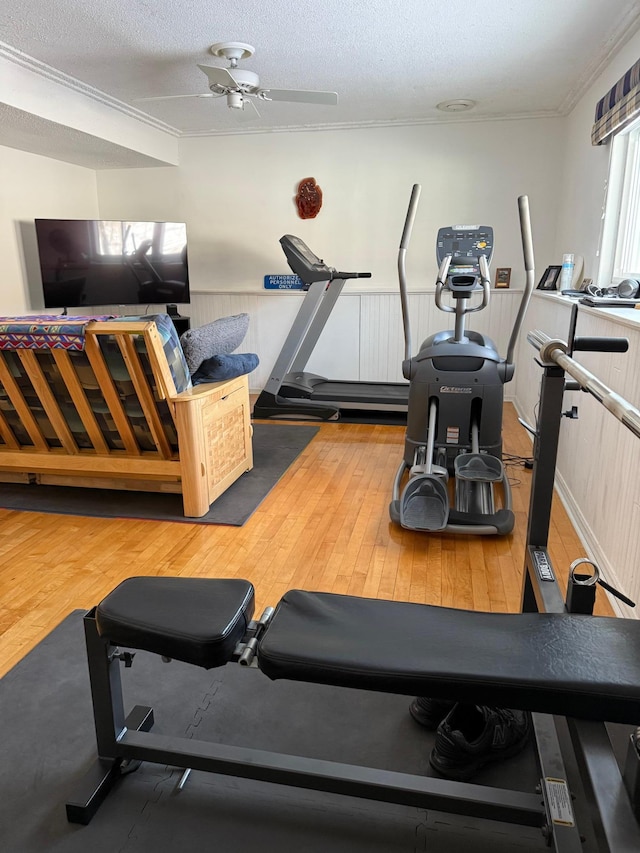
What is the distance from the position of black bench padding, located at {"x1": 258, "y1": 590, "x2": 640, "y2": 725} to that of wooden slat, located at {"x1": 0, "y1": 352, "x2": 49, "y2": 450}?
2.10 metres

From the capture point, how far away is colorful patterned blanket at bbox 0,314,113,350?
2.50 m

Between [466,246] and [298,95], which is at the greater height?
[298,95]

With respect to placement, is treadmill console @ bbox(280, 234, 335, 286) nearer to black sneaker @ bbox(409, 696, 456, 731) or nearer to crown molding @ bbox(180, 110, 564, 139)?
crown molding @ bbox(180, 110, 564, 139)

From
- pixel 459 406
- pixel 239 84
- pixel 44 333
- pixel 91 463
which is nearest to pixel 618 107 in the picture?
pixel 459 406

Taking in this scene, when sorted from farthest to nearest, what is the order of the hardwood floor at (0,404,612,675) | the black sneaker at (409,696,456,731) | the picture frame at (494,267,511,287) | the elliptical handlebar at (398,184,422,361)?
the picture frame at (494,267,511,287) < the elliptical handlebar at (398,184,422,361) < the hardwood floor at (0,404,612,675) < the black sneaker at (409,696,456,731)

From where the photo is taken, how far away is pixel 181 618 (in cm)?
122

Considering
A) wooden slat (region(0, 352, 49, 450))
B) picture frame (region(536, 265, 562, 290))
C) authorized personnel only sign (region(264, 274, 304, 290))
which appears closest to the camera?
wooden slat (region(0, 352, 49, 450))

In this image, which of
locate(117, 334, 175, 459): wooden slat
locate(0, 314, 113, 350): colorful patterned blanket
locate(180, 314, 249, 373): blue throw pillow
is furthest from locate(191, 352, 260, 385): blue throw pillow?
locate(0, 314, 113, 350): colorful patterned blanket

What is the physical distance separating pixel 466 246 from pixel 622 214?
94 centimetres

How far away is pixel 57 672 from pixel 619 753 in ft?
5.03

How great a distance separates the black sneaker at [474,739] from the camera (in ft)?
4.60

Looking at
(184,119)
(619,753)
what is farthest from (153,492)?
(184,119)

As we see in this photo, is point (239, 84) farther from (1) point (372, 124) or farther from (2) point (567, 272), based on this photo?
(2) point (567, 272)

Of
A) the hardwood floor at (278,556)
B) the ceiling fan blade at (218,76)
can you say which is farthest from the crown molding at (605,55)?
the hardwood floor at (278,556)
